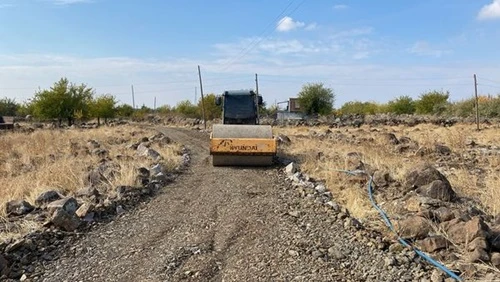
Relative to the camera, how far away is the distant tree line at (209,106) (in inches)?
2181

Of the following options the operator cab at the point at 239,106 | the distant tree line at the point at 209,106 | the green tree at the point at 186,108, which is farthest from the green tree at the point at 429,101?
the operator cab at the point at 239,106

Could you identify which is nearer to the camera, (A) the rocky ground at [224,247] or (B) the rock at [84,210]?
(A) the rocky ground at [224,247]

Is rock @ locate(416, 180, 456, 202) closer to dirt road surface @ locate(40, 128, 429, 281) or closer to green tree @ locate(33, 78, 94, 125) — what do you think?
dirt road surface @ locate(40, 128, 429, 281)

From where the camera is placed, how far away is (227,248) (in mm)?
6000

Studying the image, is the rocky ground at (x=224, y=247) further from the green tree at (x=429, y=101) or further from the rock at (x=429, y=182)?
the green tree at (x=429, y=101)

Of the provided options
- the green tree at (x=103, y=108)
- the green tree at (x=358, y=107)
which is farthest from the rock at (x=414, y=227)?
the green tree at (x=358, y=107)

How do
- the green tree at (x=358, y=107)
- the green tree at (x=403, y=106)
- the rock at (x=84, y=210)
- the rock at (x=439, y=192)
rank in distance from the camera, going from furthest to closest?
the green tree at (x=358, y=107) → the green tree at (x=403, y=106) → the rock at (x=439, y=192) → the rock at (x=84, y=210)

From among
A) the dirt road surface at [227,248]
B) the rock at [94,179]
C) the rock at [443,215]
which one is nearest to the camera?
the dirt road surface at [227,248]

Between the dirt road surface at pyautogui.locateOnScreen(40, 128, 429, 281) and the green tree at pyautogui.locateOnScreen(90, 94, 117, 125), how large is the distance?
196ft

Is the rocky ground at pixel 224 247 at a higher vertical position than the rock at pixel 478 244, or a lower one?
lower

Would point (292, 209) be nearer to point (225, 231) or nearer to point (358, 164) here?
point (225, 231)

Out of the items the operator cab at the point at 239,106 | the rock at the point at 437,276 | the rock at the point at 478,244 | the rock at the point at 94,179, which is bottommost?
the rock at the point at 437,276

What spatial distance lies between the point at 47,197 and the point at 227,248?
439 centimetres

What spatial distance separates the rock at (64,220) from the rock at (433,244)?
509 centimetres
